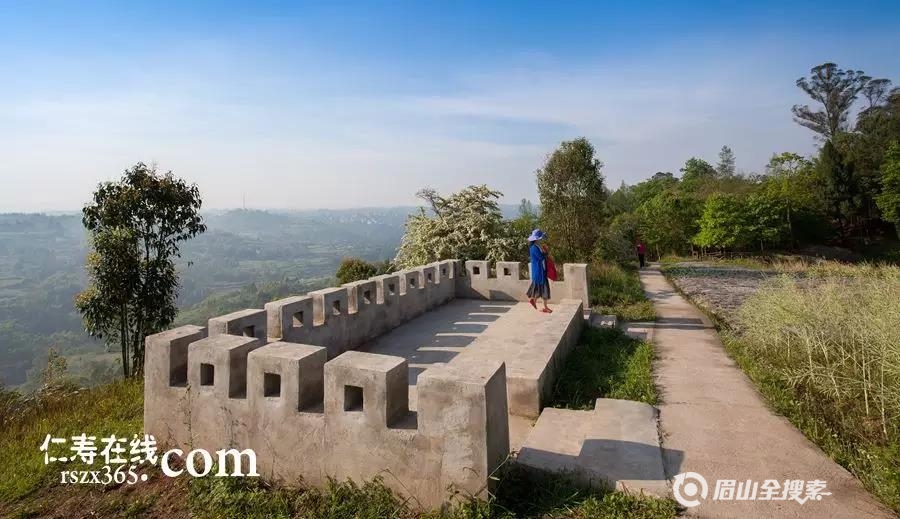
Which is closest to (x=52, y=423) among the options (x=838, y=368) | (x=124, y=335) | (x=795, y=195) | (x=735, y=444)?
(x=124, y=335)

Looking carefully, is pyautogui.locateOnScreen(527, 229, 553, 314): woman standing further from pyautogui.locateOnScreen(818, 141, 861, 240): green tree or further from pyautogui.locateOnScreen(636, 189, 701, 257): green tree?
pyautogui.locateOnScreen(818, 141, 861, 240): green tree

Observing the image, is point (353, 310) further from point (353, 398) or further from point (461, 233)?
point (461, 233)

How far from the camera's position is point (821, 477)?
2945 millimetres

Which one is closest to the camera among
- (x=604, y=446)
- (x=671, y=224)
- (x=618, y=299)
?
(x=604, y=446)

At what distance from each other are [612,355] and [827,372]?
2.41 m

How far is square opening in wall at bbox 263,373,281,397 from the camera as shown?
334 centimetres

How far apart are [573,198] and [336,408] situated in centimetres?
1726

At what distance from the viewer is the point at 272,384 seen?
11.2ft

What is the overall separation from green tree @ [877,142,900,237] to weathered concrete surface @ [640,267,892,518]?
114 ft

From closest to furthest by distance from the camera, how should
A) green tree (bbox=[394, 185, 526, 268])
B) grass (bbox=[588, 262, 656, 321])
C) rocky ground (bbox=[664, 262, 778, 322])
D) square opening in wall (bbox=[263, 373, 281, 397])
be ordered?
square opening in wall (bbox=[263, 373, 281, 397])
grass (bbox=[588, 262, 656, 321])
rocky ground (bbox=[664, 262, 778, 322])
green tree (bbox=[394, 185, 526, 268])

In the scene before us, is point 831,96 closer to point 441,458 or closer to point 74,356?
point 441,458

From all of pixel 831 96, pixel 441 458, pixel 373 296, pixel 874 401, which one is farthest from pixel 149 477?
pixel 831 96

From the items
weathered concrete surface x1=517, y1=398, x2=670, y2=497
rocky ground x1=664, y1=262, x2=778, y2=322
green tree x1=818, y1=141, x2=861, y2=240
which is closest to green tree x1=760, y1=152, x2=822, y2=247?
green tree x1=818, y1=141, x2=861, y2=240

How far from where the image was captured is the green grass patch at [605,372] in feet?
15.2
